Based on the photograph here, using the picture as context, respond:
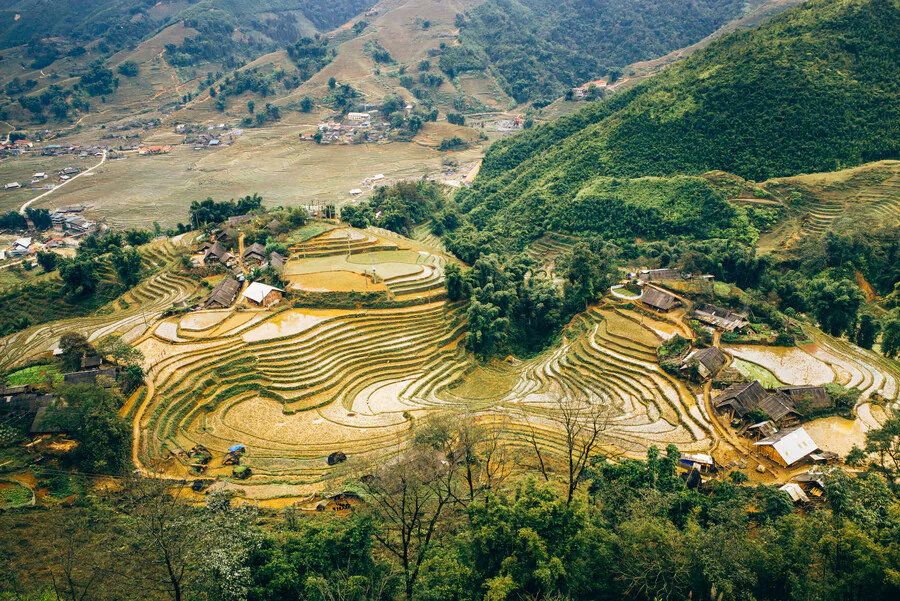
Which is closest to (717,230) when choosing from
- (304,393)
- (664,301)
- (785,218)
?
(785,218)

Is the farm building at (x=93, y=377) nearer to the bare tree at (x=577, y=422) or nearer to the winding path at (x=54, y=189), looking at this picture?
the bare tree at (x=577, y=422)

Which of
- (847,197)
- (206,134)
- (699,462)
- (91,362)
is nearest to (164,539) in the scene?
(91,362)

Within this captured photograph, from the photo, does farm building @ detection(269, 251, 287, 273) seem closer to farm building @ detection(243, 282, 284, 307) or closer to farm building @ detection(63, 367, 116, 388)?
farm building @ detection(243, 282, 284, 307)

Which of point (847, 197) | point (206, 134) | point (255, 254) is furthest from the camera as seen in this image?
point (206, 134)

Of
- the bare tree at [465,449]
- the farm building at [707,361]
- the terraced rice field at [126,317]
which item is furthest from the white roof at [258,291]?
the farm building at [707,361]

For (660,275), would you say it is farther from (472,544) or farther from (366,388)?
(472,544)

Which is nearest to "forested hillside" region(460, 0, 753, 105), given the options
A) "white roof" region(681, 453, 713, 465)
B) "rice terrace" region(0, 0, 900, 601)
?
"rice terrace" region(0, 0, 900, 601)
